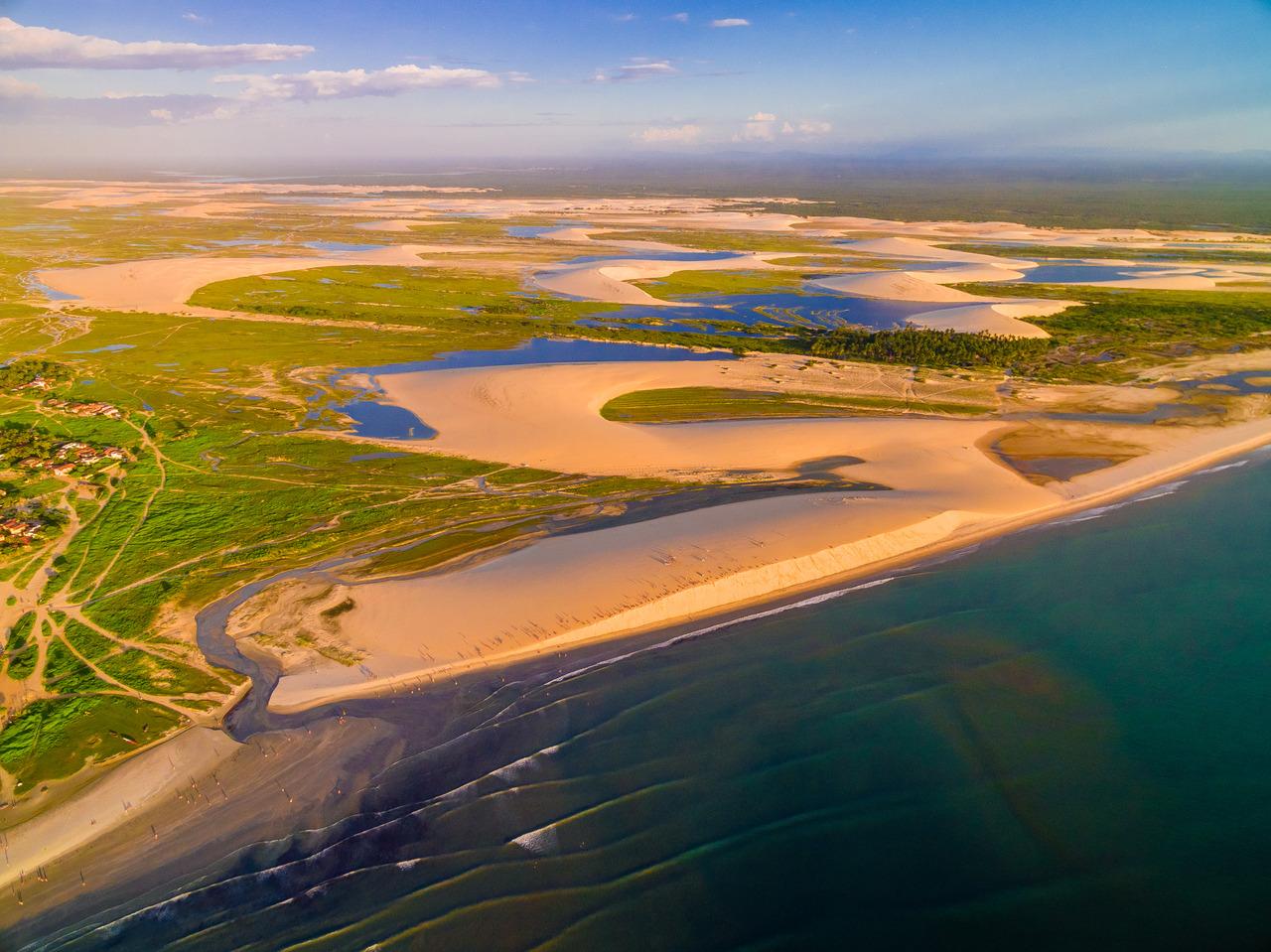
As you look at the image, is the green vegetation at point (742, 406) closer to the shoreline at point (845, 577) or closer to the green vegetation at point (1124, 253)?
the shoreline at point (845, 577)

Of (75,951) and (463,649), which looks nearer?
(75,951)

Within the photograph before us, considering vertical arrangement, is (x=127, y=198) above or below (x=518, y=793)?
above

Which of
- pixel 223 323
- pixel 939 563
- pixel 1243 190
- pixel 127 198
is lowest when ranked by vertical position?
pixel 939 563

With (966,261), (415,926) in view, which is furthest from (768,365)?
(966,261)

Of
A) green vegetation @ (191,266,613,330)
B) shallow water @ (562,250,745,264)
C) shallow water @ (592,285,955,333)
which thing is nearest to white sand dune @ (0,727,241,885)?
green vegetation @ (191,266,613,330)

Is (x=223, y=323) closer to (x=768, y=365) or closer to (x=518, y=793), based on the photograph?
(x=768, y=365)

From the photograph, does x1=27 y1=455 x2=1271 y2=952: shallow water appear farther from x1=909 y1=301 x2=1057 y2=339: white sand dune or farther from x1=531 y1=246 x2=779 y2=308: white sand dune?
x1=531 y1=246 x2=779 y2=308: white sand dune

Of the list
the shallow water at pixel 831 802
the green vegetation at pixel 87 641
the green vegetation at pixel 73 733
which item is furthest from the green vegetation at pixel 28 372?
the shallow water at pixel 831 802
